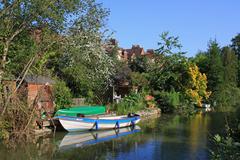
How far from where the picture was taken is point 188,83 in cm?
4884

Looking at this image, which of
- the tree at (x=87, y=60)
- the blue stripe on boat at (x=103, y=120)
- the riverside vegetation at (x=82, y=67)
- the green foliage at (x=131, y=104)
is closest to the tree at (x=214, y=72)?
the riverside vegetation at (x=82, y=67)

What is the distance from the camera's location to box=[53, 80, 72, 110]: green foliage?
28156 millimetres

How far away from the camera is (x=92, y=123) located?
86.0 feet

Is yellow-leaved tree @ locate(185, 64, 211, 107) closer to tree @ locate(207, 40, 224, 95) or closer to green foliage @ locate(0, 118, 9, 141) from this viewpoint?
tree @ locate(207, 40, 224, 95)

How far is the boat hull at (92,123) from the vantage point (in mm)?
24875

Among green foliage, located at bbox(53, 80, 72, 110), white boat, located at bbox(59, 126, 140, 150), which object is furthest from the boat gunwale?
green foliage, located at bbox(53, 80, 72, 110)

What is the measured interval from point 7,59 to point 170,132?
12.0 meters

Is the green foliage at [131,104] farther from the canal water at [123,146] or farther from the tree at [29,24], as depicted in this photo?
the tree at [29,24]

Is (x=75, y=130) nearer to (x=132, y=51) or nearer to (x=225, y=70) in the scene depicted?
(x=225, y=70)

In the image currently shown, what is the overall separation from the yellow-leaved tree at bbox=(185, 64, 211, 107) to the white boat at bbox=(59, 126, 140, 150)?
2047cm

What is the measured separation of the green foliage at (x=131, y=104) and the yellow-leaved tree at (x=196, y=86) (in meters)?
9.38

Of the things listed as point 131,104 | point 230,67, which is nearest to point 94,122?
point 131,104

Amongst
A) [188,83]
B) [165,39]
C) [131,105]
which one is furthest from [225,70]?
[165,39]

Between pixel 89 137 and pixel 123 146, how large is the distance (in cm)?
373
